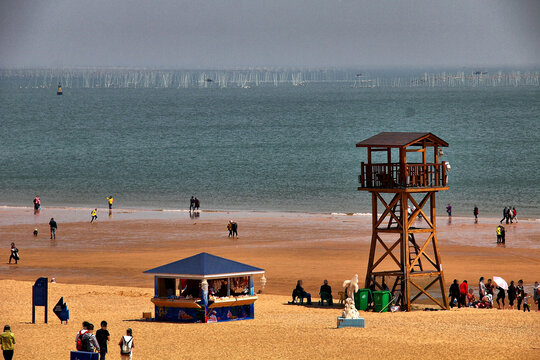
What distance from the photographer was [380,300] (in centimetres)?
2797

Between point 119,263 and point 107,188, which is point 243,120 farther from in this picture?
point 119,263

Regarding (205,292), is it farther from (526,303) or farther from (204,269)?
(526,303)

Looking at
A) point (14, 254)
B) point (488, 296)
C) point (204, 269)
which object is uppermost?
point (204, 269)

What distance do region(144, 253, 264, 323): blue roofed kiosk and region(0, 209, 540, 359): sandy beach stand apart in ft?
2.04

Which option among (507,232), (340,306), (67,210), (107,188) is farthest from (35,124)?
(340,306)

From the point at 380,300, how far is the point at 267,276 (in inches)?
319

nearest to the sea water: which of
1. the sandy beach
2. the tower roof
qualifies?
the sandy beach

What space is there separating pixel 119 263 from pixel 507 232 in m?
21.5

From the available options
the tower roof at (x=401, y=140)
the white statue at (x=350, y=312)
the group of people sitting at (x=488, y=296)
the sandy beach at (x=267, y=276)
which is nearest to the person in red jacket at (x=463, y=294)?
the group of people sitting at (x=488, y=296)

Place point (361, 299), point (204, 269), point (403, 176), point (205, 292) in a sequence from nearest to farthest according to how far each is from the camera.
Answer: point (205, 292) → point (204, 269) → point (361, 299) → point (403, 176)

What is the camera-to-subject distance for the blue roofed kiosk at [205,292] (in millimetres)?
25172

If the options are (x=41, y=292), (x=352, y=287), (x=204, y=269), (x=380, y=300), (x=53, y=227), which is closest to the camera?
(x=41, y=292)

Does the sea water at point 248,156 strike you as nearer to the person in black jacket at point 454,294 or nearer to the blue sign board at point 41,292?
the person in black jacket at point 454,294

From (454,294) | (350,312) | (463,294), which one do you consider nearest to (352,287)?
(350,312)
